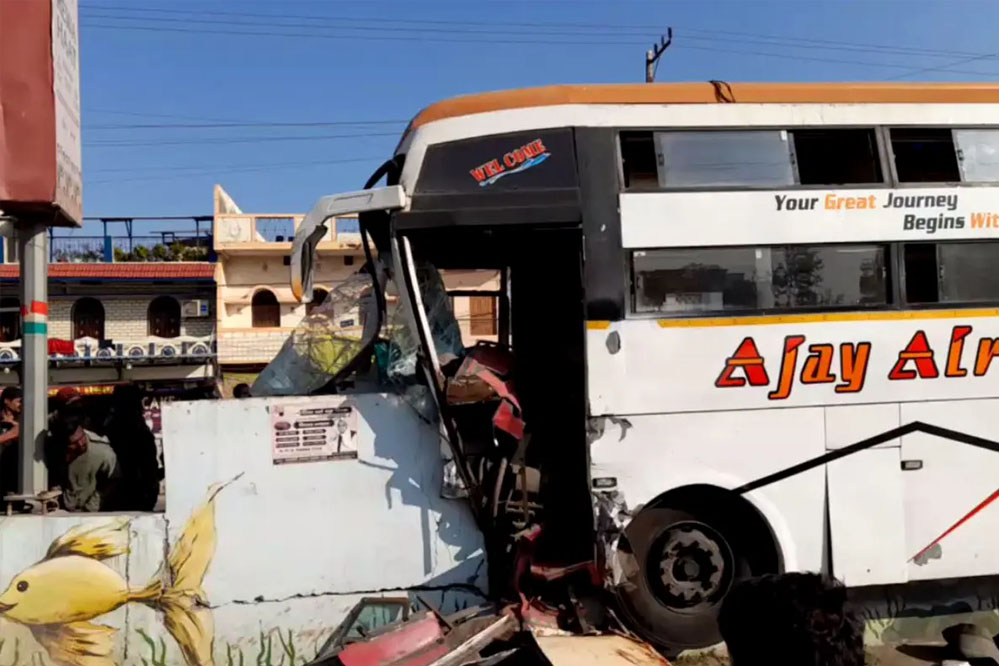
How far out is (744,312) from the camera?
480 centimetres

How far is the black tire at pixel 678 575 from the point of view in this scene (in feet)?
15.7

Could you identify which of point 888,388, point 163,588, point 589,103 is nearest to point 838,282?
point 888,388

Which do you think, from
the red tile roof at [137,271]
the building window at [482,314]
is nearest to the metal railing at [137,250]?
the red tile roof at [137,271]

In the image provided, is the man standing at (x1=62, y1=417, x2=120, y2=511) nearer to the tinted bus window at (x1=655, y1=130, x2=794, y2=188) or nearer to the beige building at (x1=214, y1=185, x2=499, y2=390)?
the tinted bus window at (x1=655, y1=130, x2=794, y2=188)

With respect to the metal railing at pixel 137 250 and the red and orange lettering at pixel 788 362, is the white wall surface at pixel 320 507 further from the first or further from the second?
the metal railing at pixel 137 250

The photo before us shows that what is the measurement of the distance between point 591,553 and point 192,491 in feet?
8.03

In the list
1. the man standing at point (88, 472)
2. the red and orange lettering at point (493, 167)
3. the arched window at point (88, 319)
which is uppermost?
the arched window at point (88, 319)

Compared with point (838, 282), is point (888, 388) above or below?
below

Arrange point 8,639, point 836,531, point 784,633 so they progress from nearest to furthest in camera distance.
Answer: point 784,633
point 8,639
point 836,531

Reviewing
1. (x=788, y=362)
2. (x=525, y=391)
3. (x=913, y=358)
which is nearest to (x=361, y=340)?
(x=525, y=391)

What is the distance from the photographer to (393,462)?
15.8 ft

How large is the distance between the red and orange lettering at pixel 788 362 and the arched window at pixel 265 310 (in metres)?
25.1

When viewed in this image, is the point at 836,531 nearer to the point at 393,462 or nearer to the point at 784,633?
the point at 393,462

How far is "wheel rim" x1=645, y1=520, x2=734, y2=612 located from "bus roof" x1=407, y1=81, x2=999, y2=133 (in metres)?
2.66
